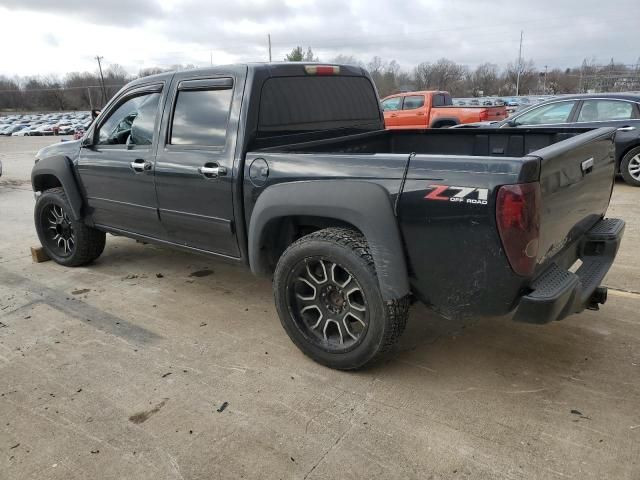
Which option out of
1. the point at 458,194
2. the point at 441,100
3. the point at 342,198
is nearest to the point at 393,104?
the point at 441,100

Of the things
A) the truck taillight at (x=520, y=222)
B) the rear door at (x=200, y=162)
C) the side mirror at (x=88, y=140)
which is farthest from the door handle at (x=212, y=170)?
the truck taillight at (x=520, y=222)

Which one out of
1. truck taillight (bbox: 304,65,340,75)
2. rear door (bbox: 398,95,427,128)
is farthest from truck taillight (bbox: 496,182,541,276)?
rear door (bbox: 398,95,427,128)

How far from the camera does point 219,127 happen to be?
3.67 m

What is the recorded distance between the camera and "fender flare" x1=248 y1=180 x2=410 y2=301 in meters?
2.74

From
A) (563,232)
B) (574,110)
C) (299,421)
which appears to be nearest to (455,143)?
(563,232)

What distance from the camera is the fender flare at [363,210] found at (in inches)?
108

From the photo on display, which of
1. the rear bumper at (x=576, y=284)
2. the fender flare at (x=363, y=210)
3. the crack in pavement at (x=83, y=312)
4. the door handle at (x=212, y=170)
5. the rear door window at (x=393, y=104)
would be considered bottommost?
the crack in pavement at (x=83, y=312)

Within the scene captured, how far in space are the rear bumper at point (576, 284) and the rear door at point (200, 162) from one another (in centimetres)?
205

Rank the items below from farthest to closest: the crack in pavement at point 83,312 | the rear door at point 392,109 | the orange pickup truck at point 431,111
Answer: the rear door at point 392,109 → the orange pickup truck at point 431,111 → the crack in pavement at point 83,312

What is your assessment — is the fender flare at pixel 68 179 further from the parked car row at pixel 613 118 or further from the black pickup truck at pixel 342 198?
the parked car row at pixel 613 118

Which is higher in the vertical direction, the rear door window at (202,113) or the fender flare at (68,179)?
the rear door window at (202,113)

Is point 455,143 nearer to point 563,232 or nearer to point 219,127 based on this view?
point 563,232

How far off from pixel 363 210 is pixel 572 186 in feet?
3.84

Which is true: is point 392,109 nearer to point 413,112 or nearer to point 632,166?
point 413,112
